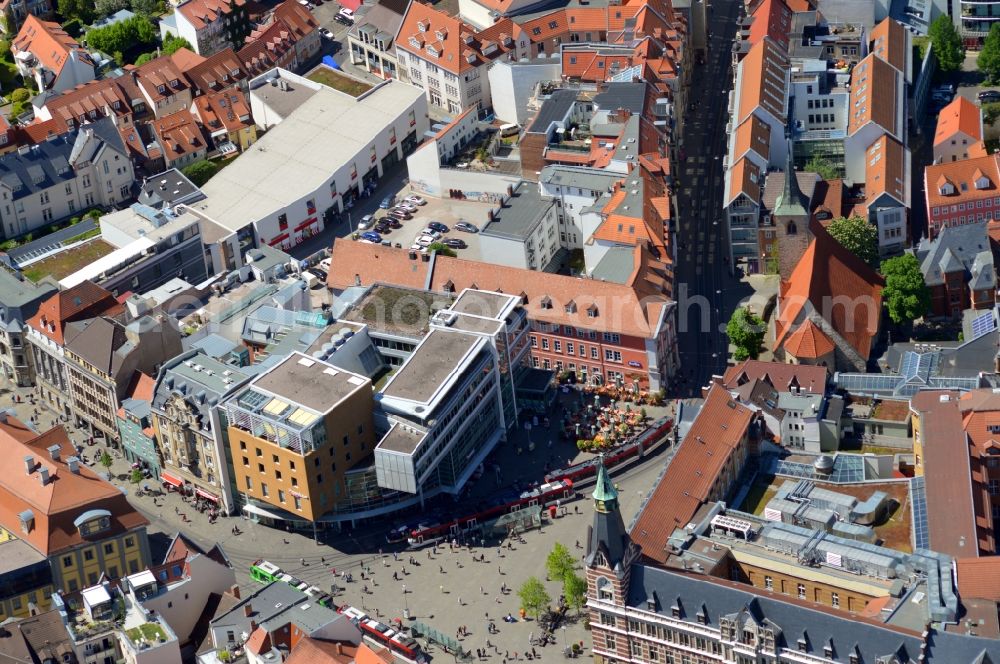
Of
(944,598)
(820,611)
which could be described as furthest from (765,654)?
(944,598)

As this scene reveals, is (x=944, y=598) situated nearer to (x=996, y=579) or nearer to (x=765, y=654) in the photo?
(x=996, y=579)

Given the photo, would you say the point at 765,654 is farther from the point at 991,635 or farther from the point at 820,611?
the point at 991,635

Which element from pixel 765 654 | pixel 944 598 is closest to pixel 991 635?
pixel 944 598

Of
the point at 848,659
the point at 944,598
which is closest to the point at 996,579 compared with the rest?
the point at 944,598

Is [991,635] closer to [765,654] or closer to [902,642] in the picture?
[902,642]

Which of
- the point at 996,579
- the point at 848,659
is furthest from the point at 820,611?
the point at 996,579
